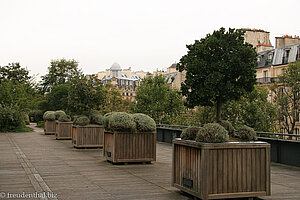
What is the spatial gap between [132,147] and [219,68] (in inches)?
197

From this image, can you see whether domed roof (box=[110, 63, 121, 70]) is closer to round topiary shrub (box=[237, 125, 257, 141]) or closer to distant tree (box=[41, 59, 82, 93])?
distant tree (box=[41, 59, 82, 93])

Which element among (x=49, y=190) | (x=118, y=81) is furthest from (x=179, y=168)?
(x=118, y=81)

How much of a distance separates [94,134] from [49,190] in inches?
438

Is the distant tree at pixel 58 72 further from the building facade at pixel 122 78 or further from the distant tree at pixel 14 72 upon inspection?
the building facade at pixel 122 78

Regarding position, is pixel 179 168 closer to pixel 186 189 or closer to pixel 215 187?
pixel 186 189

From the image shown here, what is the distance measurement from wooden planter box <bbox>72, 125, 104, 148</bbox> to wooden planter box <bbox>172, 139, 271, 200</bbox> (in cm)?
1189

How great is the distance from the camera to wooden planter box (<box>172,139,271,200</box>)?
25.5ft

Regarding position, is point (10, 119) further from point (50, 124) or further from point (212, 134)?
point (212, 134)

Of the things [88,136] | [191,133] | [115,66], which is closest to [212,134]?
[191,133]

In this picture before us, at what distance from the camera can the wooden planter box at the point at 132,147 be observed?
44.5 feet

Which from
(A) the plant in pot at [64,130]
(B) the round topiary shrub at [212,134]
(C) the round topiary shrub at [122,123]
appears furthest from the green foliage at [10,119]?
(B) the round topiary shrub at [212,134]

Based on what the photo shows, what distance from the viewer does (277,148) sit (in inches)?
555

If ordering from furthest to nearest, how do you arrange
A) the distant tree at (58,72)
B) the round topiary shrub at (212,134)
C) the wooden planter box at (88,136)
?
the distant tree at (58,72) → the wooden planter box at (88,136) → the round topiary shrub at (212,134)

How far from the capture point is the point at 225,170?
794 cm
